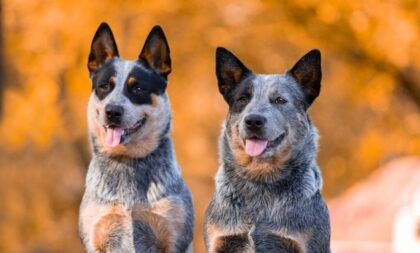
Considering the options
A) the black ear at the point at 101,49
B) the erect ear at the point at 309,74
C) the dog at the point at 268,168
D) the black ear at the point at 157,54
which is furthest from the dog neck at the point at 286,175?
the black ear at the point at 101,49

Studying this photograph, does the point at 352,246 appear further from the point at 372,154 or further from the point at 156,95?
the point at 156,95

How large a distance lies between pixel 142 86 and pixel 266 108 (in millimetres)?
1085

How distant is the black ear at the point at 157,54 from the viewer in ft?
28.1

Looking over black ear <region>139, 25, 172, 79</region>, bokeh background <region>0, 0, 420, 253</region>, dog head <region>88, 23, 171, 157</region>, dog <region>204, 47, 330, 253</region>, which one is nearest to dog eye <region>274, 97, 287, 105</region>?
dog <region>204, 47, 330, 253</region>

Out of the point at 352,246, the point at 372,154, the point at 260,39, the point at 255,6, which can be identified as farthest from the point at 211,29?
the point at 352,246

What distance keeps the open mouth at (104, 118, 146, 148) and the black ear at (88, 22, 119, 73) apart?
57 centimetres

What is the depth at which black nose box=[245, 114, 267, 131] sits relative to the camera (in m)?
7.54

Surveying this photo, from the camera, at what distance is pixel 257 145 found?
7652 mm

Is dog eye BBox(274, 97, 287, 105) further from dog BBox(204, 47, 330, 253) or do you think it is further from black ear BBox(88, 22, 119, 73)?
black ear BBox(88, 22, 119, 73)

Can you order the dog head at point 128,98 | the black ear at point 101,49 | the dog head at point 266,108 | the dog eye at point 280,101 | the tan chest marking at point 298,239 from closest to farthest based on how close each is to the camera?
the tan chest marking at point 298,239 < the dog head at point 266,108 < the dog eye at point 280,101 < the dog head at point 128,98 < the black ear at point 101,49

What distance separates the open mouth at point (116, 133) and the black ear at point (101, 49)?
0.57m

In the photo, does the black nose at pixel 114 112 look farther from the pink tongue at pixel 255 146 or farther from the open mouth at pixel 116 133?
the pink tongue at pixel 255 146

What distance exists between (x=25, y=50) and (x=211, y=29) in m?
2.98

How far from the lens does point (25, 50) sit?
18984 mm
